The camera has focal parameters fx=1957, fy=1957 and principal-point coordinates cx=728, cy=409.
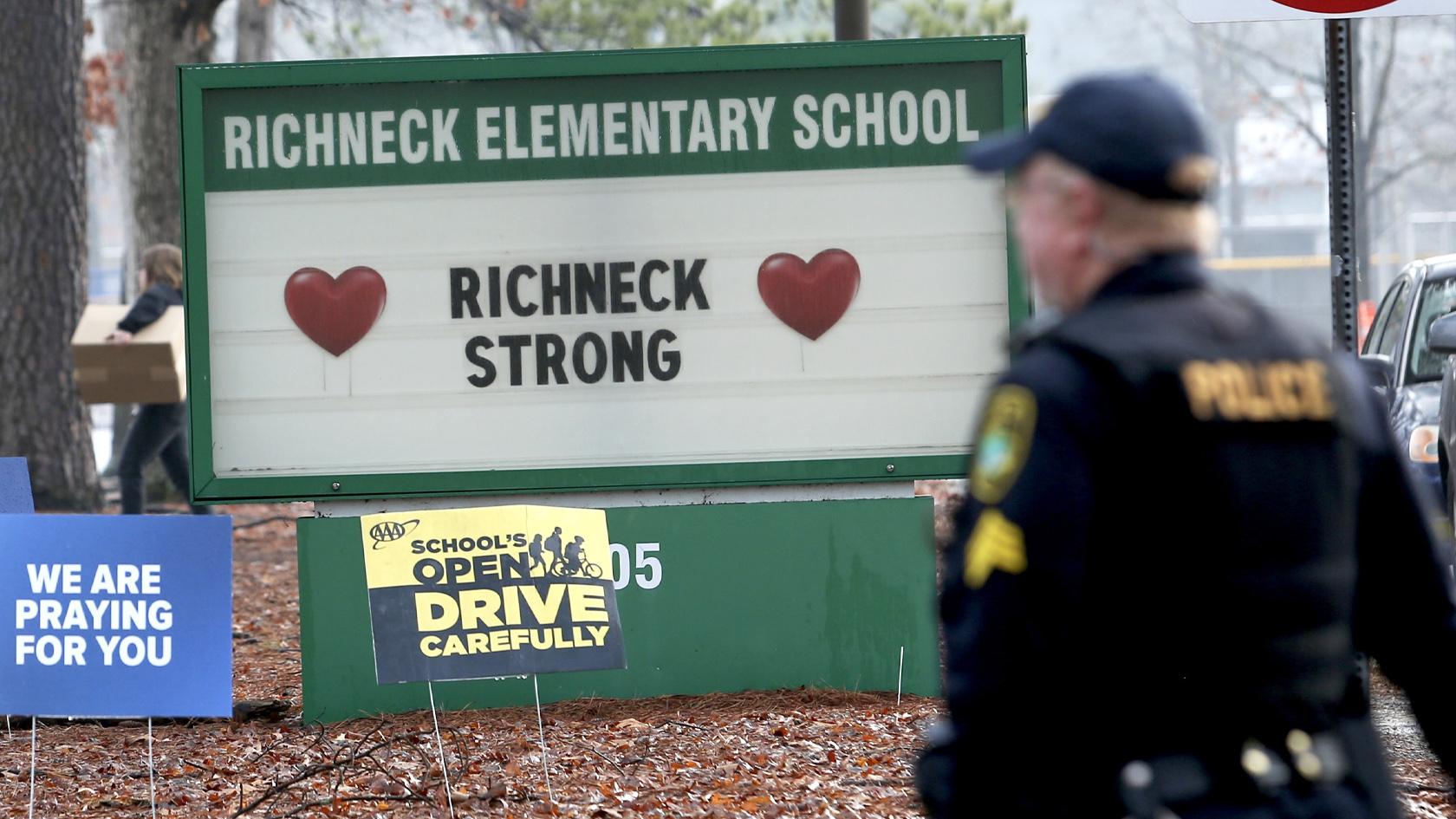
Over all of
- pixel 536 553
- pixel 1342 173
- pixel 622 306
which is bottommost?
pixel 536 553

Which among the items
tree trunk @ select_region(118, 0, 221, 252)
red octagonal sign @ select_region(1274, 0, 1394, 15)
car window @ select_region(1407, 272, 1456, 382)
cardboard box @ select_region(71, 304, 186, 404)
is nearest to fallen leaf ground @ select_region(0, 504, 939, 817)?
red octagonal sign @ select_region(1274, 0, 1394, 15)

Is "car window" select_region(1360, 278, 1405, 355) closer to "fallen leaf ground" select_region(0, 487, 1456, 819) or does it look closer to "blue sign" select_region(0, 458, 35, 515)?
"fallen leaf ground" select_region(0, 487, 1456, 819)

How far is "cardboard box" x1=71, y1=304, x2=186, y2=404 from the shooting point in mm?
12445

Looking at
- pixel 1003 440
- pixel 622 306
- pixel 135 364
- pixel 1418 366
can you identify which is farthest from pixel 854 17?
pixel 1003 440

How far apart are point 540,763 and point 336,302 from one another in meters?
1.95

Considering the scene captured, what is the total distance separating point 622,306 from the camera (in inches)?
283

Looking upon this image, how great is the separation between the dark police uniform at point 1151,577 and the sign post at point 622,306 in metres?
4.88

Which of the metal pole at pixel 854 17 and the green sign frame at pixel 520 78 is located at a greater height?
the metal pole at pixel 854 17

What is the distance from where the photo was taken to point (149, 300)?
40.8 ft

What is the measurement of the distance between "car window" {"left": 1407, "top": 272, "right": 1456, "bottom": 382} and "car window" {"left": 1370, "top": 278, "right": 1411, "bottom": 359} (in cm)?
22

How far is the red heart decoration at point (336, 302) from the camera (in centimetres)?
714

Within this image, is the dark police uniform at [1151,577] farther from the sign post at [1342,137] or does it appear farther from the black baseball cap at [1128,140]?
the sign post at [1342,137]

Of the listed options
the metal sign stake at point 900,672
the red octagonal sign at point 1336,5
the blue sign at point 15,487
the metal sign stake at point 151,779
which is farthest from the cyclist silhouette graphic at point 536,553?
the red octagonal sign at point 1336,5

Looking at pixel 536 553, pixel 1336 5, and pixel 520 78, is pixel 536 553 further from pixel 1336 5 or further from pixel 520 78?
pixel 1336 5
